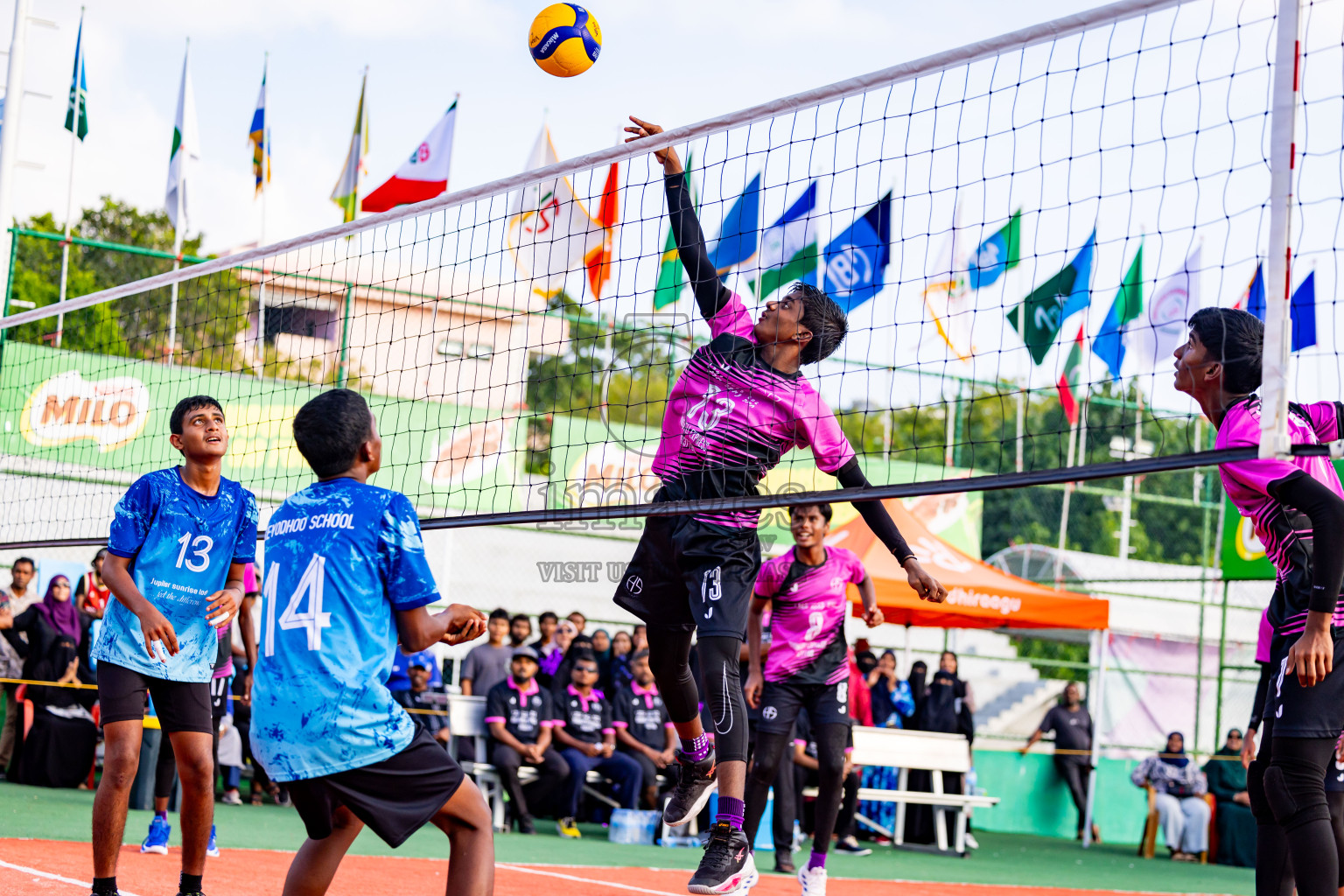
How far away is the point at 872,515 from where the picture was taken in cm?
513

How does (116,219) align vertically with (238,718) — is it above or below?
above

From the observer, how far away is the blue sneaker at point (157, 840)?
8.03m

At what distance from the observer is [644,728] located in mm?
13883

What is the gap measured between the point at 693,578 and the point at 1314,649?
2139 mm

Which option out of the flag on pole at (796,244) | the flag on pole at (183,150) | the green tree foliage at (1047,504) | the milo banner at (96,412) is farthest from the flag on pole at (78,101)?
the green tree foliage at (1047,504)

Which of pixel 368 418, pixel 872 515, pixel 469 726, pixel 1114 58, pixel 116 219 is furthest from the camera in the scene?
pixel 116 219

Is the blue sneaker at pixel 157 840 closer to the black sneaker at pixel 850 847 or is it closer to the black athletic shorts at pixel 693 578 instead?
the black athletic shorts at pixel 693 578

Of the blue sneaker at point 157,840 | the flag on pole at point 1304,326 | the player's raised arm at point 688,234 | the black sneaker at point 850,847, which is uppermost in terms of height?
the flag on pole at point 1304,326

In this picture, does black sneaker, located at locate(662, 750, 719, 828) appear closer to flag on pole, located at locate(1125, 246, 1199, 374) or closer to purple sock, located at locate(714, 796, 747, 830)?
purple sock, located at locate(714, 796, 747, 830)

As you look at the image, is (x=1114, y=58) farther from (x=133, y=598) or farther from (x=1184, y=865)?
(x=1184, y=865)

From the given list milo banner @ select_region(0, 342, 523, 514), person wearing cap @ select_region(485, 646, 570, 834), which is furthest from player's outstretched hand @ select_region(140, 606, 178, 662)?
milo banner @ select_region(0, 342, 523, 514)

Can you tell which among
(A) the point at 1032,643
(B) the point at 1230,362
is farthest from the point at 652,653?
(A) the point at 1032,643

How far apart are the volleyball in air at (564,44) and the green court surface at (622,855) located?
17.2 ft

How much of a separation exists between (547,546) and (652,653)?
1173 cm
